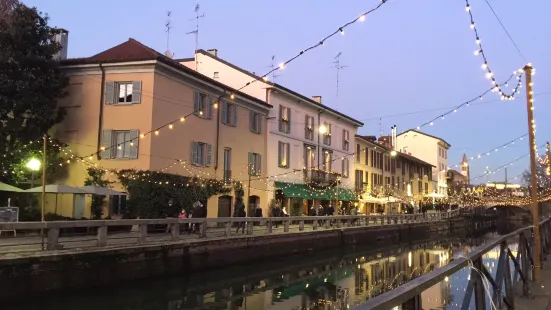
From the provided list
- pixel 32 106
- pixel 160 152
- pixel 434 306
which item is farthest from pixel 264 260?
pixel 32 106

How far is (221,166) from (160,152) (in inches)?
203

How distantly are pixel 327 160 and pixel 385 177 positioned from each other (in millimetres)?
15645

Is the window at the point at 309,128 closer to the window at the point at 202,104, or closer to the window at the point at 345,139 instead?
the window at the point at 345,139

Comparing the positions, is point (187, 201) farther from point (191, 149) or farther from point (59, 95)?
point (59, 95)

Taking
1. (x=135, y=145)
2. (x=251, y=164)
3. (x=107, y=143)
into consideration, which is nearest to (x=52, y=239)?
(x=135, y=145)

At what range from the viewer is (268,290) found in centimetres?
1581

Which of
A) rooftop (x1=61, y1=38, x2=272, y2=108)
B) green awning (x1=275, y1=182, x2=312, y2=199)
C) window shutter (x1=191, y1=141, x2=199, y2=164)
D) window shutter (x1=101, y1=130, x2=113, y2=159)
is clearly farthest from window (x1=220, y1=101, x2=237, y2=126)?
window shutter (x1=101, y1=130, x2=113, y2=159)

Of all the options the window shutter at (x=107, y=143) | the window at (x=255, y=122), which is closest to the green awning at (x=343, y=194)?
the window at (x=255, y=122)

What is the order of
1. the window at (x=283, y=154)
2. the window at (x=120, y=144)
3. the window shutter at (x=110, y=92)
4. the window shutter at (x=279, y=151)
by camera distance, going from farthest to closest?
the window at (x=283, y=154), the window shutter at (x=279, y=151), the window shutter at (x=110, y=92), the window at (x=120, y=144)

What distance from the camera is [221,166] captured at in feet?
94.9

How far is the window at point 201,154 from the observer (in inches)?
1054

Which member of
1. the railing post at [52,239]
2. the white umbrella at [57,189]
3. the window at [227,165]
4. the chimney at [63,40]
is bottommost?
the railing post at [52,239]

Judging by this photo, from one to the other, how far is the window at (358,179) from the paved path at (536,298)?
122ft

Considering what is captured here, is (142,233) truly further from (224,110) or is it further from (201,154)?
(224,110)
